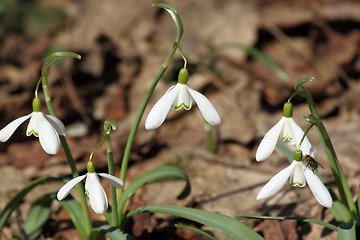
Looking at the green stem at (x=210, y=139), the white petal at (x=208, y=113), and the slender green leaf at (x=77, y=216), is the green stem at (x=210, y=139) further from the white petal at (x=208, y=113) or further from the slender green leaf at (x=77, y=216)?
the white petal at (x=208, y=113)

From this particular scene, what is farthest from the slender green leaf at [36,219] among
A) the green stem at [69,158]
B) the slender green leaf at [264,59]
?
the slender green leaf at [264,59]

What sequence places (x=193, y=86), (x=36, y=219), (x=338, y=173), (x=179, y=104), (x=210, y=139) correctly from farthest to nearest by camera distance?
(x=193, y=86), (x=210, y=139), (x=36, y=219), (x=338, y=173), (x=179, y=104)

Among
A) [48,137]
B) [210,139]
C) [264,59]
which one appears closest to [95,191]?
[48,137]

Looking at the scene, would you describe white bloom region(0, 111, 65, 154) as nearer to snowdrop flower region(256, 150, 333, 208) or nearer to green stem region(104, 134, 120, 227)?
green stem region(104, 134, 120, 227)

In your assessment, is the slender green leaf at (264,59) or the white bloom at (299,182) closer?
the white bloom at (299,182)

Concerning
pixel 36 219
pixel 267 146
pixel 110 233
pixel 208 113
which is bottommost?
pixel 36 219

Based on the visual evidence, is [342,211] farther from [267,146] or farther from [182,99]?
[182,99]
